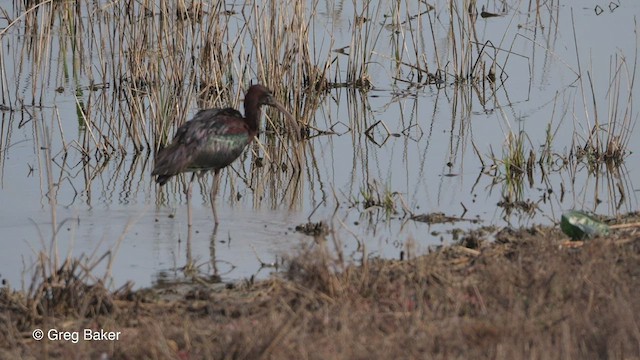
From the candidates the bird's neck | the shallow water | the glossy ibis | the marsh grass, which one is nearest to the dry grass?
the shallow water

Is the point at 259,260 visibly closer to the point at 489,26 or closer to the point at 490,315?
the point at 490,315

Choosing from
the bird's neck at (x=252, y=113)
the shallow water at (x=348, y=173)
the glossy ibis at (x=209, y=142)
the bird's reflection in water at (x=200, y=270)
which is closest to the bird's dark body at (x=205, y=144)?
the glossy ibis at (x=209, y=142)

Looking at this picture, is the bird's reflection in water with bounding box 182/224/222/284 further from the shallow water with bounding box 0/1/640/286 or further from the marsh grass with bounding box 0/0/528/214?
the marsh grass with bounding box 0/0/528/214

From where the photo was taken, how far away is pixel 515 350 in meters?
4.89

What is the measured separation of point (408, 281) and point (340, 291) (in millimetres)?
490

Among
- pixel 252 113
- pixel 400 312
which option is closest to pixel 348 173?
pixel 252 113

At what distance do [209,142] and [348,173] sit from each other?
1902 millimetres

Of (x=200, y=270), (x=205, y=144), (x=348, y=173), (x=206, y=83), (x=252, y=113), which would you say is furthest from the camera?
(x=206, y=83)

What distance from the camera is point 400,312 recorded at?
5.77 meters

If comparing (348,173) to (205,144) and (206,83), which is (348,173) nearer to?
(206,83)

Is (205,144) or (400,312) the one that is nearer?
(400,312)

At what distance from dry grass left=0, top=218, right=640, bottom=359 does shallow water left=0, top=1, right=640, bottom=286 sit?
0.53 meters

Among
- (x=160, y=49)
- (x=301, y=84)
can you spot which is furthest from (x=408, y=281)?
(x=301, y=84)

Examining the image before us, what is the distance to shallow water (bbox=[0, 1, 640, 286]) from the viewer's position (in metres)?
8.05
